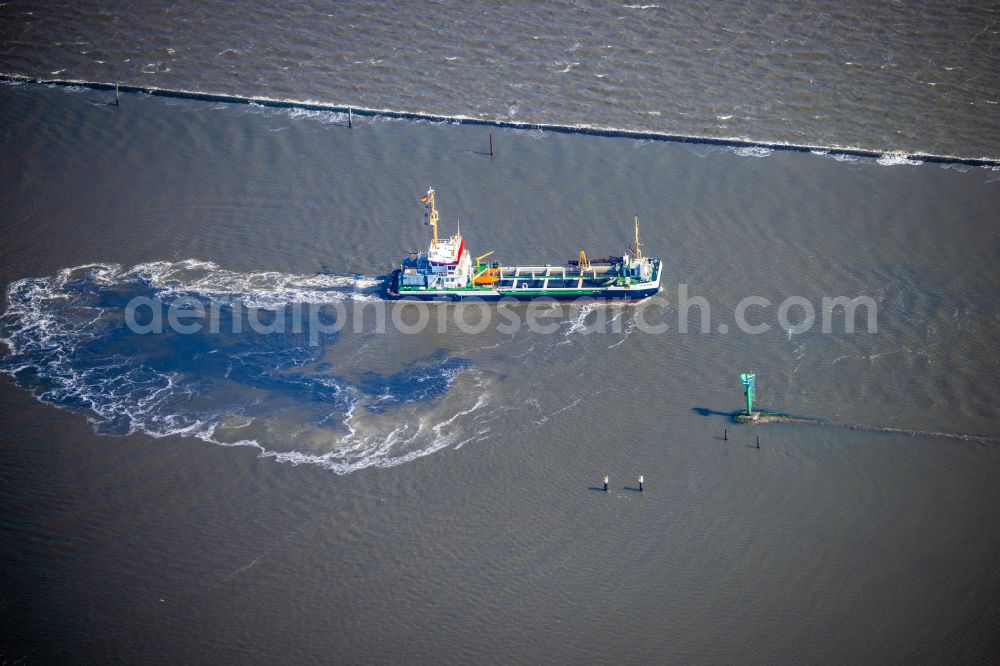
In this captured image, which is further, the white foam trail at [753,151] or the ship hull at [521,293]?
the white foam trail at [753,151]

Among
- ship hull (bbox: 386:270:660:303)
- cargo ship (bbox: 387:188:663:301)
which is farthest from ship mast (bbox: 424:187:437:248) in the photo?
ship hull (bbox: 386:270:660:303)

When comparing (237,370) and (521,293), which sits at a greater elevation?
(521,293)

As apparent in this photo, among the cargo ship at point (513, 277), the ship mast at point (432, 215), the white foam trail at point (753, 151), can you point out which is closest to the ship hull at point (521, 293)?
the cargo ship at point (513, 277)

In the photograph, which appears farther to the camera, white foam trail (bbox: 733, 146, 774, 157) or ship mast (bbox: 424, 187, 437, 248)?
white foam trail (bbox: 733, 146, 774, 157)

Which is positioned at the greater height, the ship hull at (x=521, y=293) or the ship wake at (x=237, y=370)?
the ship hull at (x=521, y=293)

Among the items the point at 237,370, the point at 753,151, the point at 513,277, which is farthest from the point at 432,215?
the point at 753,151

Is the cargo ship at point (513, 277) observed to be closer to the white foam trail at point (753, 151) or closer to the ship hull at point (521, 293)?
the ship hull at point (521, 293)

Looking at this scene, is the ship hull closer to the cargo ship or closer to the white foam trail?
the cargo ship

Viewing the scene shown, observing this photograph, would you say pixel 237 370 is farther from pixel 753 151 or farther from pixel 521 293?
pixel 753 151
